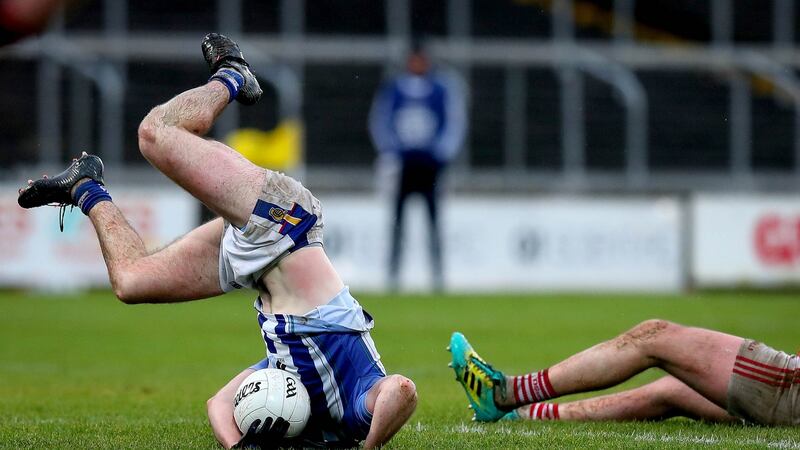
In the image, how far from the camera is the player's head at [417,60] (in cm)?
1717

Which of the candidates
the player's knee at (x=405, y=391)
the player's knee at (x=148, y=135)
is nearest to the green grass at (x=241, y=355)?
the player's knee at (x=405, y=391)

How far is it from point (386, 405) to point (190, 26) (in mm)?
17545

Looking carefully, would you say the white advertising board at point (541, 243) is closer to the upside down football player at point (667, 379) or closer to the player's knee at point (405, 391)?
the upside down football player at point (667, 379)

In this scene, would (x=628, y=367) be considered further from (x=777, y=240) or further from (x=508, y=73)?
(x=508, y=73)

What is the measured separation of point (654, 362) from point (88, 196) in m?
2.74

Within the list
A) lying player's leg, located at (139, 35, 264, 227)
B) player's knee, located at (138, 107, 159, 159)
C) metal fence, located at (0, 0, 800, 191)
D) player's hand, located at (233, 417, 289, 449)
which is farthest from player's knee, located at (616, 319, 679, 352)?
metal fence, located at (0, 0, 800, 191)

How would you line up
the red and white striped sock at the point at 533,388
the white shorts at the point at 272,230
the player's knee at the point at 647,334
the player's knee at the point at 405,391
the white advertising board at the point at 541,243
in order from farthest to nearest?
the white advertising board at the point at 541,243 < the red and white striped sock at the point at 533,388 < the player's knee at the point at 647,334 < the white shorts at the point at 272,230 < the player's knee at the point at 405,391

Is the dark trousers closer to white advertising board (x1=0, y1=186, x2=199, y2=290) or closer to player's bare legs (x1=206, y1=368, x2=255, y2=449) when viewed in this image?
white advertising board (x1=0, y1=186, x2=199, y2=290)

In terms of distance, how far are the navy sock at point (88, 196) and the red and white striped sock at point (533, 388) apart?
2131mm

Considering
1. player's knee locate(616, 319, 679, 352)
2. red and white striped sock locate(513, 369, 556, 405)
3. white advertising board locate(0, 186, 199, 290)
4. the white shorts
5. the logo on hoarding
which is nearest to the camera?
the white shorts

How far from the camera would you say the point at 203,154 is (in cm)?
586

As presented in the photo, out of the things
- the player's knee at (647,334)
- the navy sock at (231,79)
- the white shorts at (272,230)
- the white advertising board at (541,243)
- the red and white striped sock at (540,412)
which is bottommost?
the white advertising board at (541,243)

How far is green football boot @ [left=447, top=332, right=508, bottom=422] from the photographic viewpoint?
6.25m

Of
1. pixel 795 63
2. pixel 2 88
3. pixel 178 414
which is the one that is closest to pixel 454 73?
pixel 795 63
